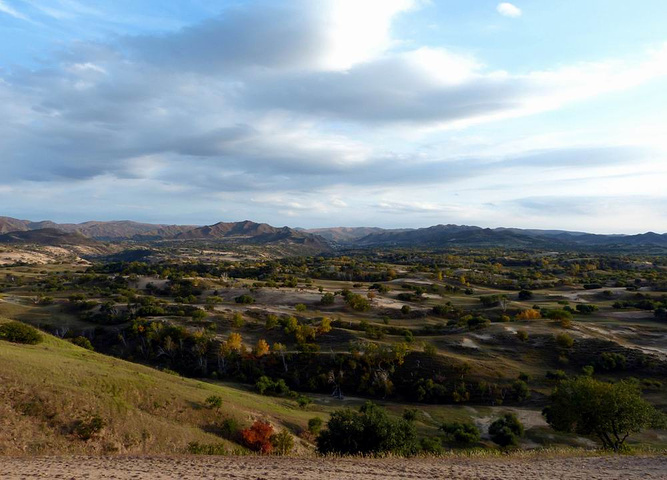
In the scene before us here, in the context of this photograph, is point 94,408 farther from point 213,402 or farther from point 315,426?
point 315,426

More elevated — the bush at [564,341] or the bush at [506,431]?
the bush at [564,341]

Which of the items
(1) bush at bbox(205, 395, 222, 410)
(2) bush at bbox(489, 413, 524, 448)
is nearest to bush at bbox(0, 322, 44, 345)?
(1) bush at bbox(205, 395, 222, 410)

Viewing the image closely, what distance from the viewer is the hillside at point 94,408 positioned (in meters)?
19.7

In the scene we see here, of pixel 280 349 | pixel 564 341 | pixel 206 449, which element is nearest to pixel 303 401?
pixel 280 349

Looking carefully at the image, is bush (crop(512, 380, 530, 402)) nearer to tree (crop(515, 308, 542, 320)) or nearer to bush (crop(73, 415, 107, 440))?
tree (crop(515, 308, 542, 320))

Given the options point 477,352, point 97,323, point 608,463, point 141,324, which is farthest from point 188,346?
point 608,463

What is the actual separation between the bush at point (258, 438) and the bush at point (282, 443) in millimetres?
296

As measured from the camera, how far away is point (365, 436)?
25266 millimetres

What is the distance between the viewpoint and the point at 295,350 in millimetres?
55844

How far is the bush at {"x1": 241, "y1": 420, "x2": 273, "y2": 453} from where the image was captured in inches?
991

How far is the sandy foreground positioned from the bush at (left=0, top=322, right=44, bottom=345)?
64.2 feet

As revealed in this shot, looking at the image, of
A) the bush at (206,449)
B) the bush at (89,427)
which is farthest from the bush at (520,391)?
the bush at (89,427)

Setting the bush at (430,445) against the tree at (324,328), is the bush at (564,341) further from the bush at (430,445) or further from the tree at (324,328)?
the tree at (324,328)

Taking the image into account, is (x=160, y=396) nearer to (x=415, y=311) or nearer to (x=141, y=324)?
(x=141, y=324)
